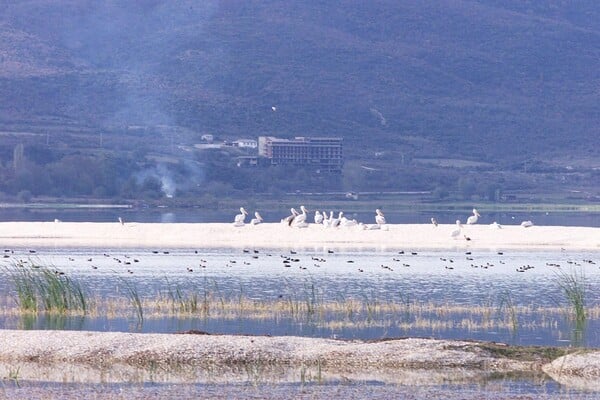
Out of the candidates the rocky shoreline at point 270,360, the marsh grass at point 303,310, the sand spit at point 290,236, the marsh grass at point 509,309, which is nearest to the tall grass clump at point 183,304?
the marsh grass at point 303,310

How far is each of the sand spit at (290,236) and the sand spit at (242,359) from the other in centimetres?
2980

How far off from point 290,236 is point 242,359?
116ft

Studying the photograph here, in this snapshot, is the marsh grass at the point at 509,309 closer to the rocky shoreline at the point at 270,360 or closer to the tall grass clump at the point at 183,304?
the rocky shoreline at the point at 270,360

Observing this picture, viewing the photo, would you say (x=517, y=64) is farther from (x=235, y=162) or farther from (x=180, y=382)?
(x=180, y=382)

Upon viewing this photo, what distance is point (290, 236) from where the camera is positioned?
188ft

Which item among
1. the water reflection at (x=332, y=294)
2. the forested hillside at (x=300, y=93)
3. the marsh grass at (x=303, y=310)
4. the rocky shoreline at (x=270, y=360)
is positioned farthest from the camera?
the forested hillside at (x=300, y=93)

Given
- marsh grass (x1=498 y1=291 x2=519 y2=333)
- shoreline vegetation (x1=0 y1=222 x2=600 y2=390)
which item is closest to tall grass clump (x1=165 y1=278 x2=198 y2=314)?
shoreline vegetation (x1=0 y1=222 x2=600 y2=390)

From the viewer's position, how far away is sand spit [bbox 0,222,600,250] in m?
53.7

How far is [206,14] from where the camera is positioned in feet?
587

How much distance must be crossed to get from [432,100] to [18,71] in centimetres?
3984

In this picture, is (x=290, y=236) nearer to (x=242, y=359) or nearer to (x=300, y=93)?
(x=242, y=359)

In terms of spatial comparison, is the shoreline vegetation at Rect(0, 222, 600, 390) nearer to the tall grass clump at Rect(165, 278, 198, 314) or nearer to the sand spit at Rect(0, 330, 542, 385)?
the sand spit at Rect(0, 330, 542, 385)

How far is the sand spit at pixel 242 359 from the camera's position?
20.8 meters

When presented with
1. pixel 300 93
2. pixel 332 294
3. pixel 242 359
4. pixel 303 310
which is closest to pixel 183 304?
pixel 303 310
